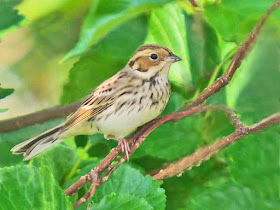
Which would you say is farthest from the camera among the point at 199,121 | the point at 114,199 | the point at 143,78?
the point at 143,78

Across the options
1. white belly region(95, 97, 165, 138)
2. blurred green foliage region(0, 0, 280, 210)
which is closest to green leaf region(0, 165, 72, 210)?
blurred green foliage region(0, 0, 280, 210)

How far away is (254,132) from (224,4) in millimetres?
89

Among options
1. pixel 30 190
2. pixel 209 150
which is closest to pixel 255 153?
pixel 209 150

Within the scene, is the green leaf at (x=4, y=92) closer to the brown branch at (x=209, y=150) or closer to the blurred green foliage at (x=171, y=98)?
the blurred green foliage at (x=171, y=98)

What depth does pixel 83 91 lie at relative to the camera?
0.51m

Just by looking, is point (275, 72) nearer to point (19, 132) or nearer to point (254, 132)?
point (254, 132)

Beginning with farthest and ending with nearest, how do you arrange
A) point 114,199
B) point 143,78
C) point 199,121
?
point 143,78 < point 199,121 < point 114,199

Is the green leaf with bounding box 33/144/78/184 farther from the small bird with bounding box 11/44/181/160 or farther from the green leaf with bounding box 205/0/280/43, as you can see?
the green leaf with bounding box 205/0/280/43

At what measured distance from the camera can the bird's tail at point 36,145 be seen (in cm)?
46

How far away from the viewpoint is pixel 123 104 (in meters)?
0.55

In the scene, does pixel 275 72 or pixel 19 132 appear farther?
pixel 19 132

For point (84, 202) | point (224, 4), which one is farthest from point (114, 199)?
point (224, 4)

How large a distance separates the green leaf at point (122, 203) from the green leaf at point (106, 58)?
5.5 inches

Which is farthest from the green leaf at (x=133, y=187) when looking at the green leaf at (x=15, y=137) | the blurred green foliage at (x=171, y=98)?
the green leaf at (x=15, y=137)
